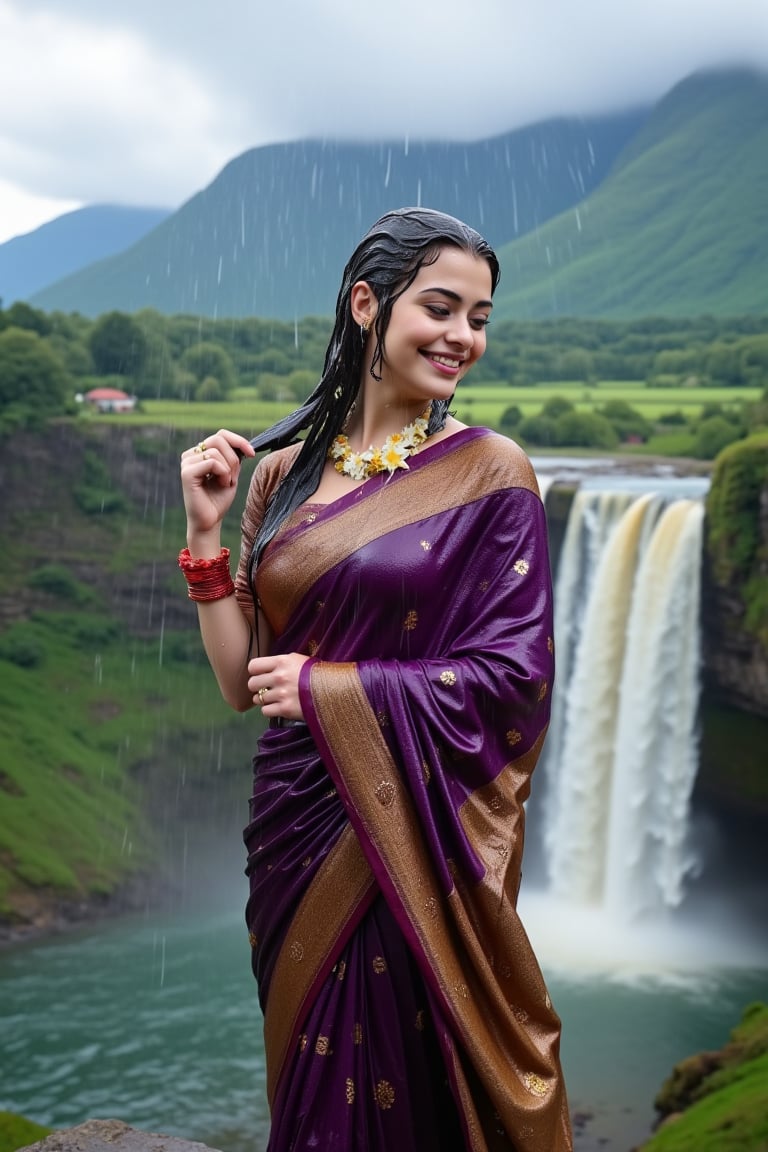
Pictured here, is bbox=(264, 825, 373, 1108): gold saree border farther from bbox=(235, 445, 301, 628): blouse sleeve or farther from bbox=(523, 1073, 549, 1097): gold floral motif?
bbox=(235, 445, 301, 628): blouse sleeve

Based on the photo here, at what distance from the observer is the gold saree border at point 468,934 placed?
2238 millimetres

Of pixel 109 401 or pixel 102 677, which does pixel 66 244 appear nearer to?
pixel 109 401

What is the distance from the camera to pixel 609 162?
25781mm

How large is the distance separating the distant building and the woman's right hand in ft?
63.0

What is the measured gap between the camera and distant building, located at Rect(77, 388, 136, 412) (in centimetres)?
2117

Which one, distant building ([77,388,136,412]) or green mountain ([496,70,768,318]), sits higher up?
green mountain ([496,70,768,318])

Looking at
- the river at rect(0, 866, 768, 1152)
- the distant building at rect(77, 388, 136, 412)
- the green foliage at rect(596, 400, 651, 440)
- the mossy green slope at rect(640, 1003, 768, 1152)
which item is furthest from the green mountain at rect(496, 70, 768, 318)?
the mossy green slope at rect(640, 1003, 768, 1152)

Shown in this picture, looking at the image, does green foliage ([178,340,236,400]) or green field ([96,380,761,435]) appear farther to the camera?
green foliage ([178,340,236,400])

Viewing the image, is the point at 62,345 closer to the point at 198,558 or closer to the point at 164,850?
the point at 164,850

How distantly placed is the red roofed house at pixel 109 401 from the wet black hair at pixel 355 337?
19040 mm

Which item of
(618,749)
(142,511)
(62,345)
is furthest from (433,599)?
(62,345)

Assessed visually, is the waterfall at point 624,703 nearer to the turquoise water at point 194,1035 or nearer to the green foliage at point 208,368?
the turquoise water at point 194,1035

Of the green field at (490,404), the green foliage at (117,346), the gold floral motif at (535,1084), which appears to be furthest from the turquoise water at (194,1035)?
the gold floral motif at (535,1084)

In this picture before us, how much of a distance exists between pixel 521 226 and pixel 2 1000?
649 inches
